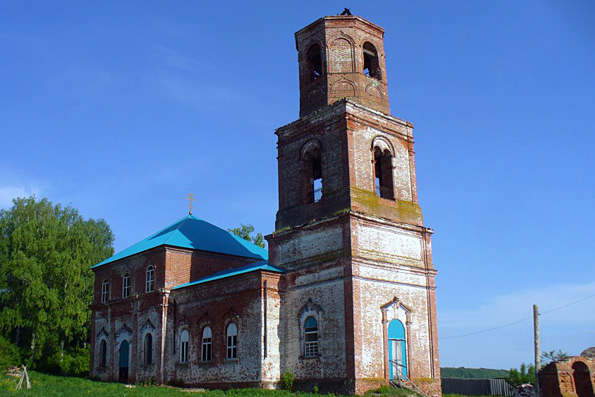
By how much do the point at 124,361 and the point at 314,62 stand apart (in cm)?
1607

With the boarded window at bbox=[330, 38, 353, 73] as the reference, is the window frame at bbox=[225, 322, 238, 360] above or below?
below

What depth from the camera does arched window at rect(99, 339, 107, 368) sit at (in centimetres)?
2941

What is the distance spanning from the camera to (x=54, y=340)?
118 ft

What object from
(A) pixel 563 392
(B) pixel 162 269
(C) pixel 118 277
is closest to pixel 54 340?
(C) pixel 118 277

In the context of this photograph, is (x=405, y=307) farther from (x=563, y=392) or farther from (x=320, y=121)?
(x=320, y=121)

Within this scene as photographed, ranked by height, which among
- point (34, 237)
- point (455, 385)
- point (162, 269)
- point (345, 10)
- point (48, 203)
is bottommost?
point (455, 385)

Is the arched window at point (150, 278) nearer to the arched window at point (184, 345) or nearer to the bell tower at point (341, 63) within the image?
the arched window at point (184, 345)

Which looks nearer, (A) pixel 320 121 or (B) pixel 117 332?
(A) pixel 320 121

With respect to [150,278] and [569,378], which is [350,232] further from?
[150,278]

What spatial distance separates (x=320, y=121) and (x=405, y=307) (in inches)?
297

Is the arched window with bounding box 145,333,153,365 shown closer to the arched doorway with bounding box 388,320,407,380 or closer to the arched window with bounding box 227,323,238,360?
the arched window with bounding box 227,323,238,360

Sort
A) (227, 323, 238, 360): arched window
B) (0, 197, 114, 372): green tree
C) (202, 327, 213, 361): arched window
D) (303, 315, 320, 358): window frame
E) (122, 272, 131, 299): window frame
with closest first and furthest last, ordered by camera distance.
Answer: (303, 315, 320, 358): window frame < (227, 323, 238, 360): arched window < (202, 327, 213, 361): arched window < (122, 272, 131, 299): window frame < (0, 197, 114, 372): green tree

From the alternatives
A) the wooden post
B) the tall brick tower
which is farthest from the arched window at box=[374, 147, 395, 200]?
the wooden post

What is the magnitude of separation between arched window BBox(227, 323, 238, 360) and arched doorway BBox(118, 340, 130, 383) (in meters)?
7.51
